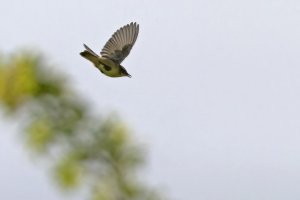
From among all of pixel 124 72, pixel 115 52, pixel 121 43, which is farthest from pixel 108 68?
pixel 121 43

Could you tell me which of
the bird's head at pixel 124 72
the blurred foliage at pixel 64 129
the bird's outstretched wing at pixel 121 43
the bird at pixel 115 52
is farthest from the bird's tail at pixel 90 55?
the blurred foliage at pixel 64 129

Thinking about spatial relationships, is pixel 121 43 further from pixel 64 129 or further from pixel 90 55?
pixel 64 129

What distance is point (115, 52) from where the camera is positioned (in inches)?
271

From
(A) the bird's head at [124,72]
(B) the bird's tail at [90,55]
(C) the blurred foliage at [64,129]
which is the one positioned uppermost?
(A) the bird's head at [124,72]

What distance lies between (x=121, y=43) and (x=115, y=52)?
0.53 m

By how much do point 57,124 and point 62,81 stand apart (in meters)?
0.31

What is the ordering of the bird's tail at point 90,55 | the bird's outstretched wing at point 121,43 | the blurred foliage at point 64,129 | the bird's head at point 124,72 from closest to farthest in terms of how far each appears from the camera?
1. the blurred foliage at point 64,129
2. the bird's tail at point 90,55
3. the bird's head at point 124,72
4. the bird's outstretched wing at point 121,43

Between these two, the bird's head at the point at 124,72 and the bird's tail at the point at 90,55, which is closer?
the bird's tail at the point at 90,55

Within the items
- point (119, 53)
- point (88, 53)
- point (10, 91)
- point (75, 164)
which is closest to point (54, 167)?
point (75, 164)

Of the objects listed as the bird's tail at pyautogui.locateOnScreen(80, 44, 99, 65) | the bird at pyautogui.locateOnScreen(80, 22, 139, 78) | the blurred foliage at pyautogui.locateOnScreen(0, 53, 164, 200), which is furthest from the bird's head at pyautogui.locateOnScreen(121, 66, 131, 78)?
the blurred foliage at pyautogui.locateOnScreen(0, 53, 164, 200)

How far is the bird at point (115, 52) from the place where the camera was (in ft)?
18.9

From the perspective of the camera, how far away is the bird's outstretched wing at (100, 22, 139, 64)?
6805mm

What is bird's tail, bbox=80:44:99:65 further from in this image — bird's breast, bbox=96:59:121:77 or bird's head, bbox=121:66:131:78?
bird's head, bbox=121:66:131:78

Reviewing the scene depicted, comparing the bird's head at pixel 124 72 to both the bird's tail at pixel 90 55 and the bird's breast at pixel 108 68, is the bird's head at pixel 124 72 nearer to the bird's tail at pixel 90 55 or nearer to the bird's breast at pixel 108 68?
the bird's breast at pixel 108 68
